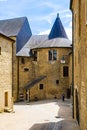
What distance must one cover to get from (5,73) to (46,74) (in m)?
15.1

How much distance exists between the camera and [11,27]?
1660 inches

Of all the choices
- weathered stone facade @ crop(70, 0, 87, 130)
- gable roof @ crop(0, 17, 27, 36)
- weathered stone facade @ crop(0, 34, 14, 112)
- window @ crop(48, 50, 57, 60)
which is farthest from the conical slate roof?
weathered stone facade @ crop(70, 0, 87, 130)

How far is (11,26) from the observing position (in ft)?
139

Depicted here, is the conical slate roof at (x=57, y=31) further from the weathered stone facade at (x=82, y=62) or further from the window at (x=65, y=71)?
the weathered stone facade at (x=82, y=62)

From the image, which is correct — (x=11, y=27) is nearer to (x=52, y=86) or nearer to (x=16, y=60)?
(x=16, y=60)

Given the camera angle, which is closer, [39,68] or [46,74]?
[46,74]

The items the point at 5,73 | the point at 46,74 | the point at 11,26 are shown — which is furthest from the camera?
the point at 11,26

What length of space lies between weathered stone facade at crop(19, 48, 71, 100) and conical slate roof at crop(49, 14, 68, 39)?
3.92m

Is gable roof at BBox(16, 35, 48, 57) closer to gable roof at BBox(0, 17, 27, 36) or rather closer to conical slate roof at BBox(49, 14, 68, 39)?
conical slate roof at BBox(49, 14, 68, 39)

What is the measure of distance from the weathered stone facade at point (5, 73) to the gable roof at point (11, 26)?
1413 centimetres

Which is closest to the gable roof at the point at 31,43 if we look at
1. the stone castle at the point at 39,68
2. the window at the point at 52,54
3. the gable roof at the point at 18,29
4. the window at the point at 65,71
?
the stone castle at the point at 39,68

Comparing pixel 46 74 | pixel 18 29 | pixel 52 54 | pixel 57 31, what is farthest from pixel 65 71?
pixel 18 29

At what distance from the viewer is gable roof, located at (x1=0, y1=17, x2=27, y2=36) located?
134 feet

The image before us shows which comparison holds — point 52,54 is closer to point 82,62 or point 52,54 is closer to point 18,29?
point 18,29
